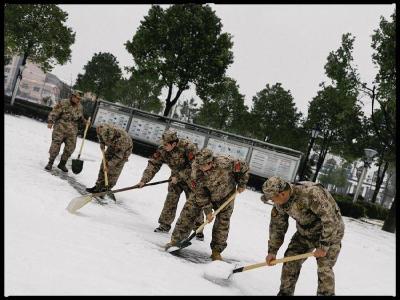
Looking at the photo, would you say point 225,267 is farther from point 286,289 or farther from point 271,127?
point 271,127

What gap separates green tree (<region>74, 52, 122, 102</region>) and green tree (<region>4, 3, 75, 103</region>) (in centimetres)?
1229

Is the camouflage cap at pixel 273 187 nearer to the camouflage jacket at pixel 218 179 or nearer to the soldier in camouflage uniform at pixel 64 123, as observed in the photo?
the camouflage jacket at pixel 218 179

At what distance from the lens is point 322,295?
421 centimetres

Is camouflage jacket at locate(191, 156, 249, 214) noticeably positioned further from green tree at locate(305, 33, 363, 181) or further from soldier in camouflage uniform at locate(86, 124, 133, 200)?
green tree at locate(305, 33, 363, 181)

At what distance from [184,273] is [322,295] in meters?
1.51

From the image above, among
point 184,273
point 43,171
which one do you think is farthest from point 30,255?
point 43,171

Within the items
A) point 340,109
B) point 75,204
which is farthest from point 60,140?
point 340,109

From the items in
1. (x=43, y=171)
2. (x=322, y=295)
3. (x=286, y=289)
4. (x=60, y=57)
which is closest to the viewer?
(x=322, y=295)

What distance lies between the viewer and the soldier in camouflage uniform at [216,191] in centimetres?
555

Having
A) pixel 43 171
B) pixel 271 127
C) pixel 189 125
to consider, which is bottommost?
pixel 43 171

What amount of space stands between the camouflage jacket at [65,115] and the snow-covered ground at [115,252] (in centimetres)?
107

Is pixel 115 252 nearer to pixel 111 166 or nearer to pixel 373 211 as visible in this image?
pixel 111 166

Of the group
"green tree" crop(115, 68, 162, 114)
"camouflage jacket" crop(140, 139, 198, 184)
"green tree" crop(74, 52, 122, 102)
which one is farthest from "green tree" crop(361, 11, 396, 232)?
"green tree" crop(74, 52, 122, 102)

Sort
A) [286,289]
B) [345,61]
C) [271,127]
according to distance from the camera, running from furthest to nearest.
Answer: [271,127]
[345,61]
[286,289]
